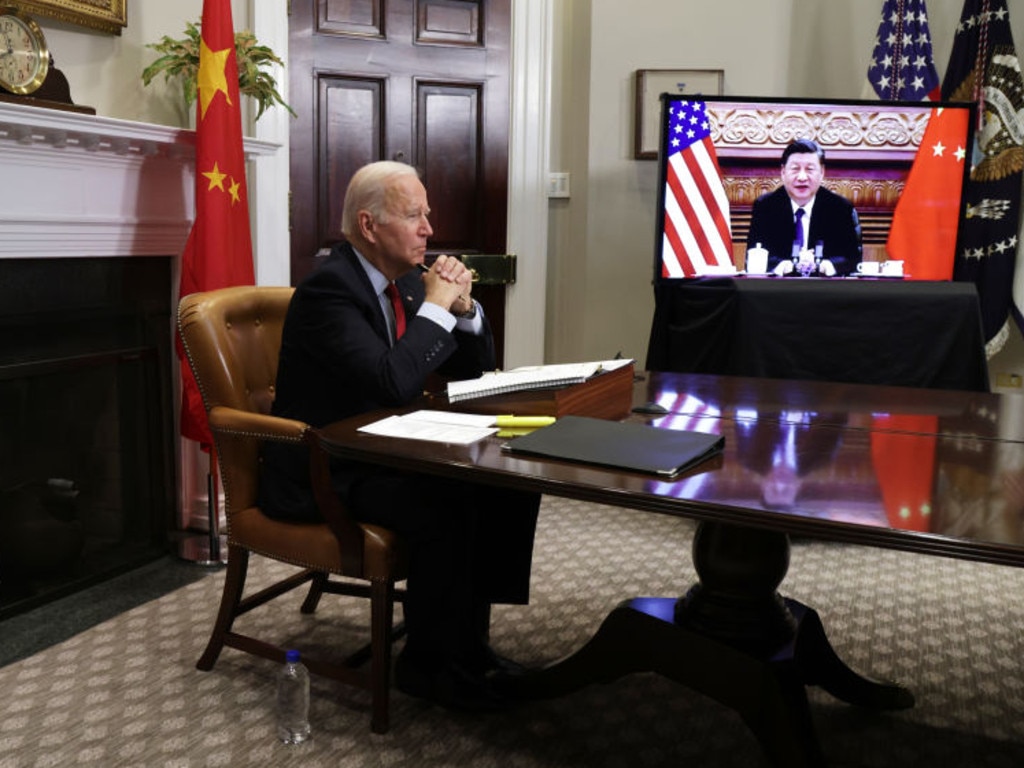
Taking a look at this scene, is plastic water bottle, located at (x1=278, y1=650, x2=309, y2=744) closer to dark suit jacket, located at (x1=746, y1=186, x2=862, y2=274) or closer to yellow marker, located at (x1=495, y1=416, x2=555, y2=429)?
yellow marker, located at (x1=495, y1=416, x2=555, y2=429)

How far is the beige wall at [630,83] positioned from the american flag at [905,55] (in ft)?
0.71

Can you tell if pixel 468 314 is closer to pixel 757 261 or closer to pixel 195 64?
pixel 195 64

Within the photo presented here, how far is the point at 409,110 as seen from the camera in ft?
13.6

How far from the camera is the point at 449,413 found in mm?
1871

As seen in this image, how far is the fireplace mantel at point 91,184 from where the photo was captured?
102 inches

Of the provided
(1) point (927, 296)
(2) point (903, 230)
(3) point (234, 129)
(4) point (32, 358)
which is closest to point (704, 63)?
(2) point (903, 230)

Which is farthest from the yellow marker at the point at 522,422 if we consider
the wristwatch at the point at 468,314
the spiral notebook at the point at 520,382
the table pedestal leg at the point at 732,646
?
the wristwatch at the point at 468,314

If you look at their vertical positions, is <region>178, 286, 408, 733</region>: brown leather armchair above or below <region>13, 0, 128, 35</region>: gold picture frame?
below

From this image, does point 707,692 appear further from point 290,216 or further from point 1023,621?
point 290,216

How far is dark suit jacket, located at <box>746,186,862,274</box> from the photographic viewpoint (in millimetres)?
3889

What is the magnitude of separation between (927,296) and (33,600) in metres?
3.04

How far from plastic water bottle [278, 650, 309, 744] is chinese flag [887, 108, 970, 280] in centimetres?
292

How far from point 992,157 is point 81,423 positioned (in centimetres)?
354

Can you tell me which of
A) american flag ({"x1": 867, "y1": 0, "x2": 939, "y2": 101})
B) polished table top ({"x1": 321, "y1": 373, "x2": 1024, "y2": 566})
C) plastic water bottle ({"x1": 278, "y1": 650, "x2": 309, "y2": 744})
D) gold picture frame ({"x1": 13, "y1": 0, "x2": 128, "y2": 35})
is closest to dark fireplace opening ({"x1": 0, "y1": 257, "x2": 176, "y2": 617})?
gold picture frame ({"x1": 13, "y1": 0, "x2": 128, "y2": 35})
